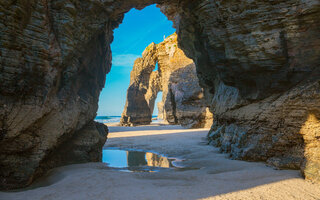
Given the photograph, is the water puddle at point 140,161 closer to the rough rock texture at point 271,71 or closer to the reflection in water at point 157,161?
the reflection in water at point 157,161

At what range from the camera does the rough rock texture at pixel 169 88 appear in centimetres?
2011

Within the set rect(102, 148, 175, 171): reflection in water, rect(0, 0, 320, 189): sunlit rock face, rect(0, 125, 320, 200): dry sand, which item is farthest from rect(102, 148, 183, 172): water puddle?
rect(0, 0, 320, 189): sunlit rock face

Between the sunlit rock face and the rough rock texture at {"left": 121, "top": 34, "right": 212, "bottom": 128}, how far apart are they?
1276cm

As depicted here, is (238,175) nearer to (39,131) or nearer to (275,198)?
(275,198)

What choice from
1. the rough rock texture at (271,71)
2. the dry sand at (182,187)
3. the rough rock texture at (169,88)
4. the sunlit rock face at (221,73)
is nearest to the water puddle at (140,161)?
the dry sand at (182,187)

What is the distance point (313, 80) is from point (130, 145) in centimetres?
938

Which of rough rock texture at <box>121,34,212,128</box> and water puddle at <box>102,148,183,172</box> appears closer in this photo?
water puddle at <box>102,148,183,172</box>

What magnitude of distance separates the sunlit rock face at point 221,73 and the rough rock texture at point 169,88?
41.9 ft

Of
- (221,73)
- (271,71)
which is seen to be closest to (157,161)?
(221,73)

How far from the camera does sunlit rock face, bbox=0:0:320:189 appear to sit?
4.57m

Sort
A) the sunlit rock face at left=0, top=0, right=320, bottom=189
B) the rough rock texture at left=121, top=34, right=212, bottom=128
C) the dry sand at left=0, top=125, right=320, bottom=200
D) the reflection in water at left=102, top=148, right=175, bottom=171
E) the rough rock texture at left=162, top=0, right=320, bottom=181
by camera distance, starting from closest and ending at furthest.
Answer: the dry sand at left=0, top=125, right=320, bottom=200, the sunlit rock face at left=0, top=0, right=320, bottom=189, the rough rock texture at left=162, top=0, right=320, bottom=181, the reflection in water at left=102, top=148, right=175, bottom=171, the rough rock texture at left=121, top=34, right=212, bottom=128

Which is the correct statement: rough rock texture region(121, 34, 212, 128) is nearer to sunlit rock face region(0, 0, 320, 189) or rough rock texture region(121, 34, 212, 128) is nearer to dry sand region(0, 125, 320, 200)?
sunlit rock face region(0, 0, 320, 189)

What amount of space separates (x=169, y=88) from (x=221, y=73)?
1633 cm

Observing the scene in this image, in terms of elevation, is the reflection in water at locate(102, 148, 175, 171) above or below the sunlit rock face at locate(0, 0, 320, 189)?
below
